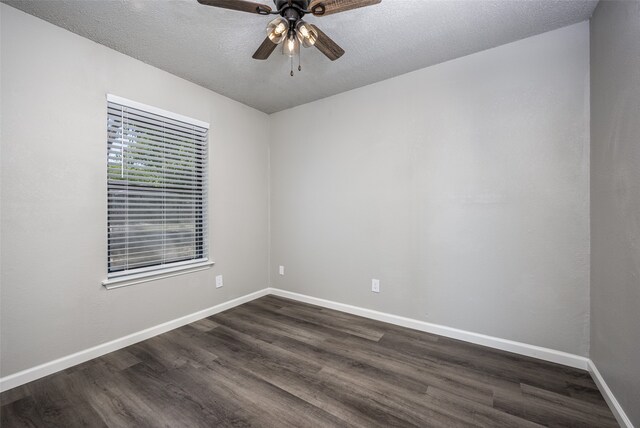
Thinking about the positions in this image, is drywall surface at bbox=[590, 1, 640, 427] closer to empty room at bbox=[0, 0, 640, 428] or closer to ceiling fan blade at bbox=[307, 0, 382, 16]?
empty room at bbox=[0, 0, 640, 428]

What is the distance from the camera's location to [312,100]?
10.6 feet

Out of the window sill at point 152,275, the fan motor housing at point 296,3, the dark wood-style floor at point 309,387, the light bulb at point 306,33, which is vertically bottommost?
the dark wood-style floor at point 309,387

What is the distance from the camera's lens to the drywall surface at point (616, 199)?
1314mm

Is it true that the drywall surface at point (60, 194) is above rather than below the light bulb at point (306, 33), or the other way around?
below

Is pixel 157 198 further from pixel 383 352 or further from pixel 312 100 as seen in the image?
pixel 383 352

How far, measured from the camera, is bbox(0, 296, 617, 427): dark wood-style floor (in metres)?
1.47

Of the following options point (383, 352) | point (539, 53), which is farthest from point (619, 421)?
point (539, 53)

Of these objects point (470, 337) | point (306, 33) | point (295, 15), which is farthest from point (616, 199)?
point (295, 15)

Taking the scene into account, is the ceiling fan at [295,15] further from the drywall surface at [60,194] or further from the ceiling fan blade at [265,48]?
the drywall surface at [60,194]

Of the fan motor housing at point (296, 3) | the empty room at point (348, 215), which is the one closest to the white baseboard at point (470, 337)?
the empty room at point (348, 215)

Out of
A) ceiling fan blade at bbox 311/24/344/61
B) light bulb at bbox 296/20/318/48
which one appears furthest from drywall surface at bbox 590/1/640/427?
light bulb at bbox 296/20/318/48

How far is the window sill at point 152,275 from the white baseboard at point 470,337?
1412 mm

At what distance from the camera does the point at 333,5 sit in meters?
1.39

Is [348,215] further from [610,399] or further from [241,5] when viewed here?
[610,399]
